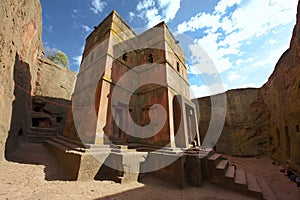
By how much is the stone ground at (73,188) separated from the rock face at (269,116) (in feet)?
15.0

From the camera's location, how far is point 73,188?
4078mm

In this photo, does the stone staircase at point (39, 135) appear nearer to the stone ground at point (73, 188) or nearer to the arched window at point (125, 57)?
the stone ground at point (73, 188)

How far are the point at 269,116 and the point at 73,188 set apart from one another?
697 inches

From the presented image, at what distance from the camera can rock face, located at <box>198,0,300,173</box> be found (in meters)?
8.08

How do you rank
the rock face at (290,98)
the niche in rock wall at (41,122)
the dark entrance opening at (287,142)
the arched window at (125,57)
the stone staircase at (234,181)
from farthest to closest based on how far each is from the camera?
1. the niche in rock wall at (41,122)
2. the arched window at (125,57)
3. the dark entrance opening at (287,142)
4. the rock face at (290,98)
5. the stone staircase at (234,181)

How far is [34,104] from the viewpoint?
55.5 feet

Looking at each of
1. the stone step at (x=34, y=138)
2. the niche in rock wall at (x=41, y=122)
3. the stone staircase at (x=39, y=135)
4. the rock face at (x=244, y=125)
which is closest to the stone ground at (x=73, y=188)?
the stone step at (x=34, y=138)

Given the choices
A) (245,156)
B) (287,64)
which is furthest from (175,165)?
(245,156)

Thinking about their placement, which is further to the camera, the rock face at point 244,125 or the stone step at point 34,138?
the rock face at point 244,125

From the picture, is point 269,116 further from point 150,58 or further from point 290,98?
point 150,58

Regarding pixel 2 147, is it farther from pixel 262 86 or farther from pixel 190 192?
pixel 262 86

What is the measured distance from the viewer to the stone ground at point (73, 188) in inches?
142

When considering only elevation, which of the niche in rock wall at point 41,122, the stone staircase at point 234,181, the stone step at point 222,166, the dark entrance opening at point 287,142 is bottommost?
the stone staircase at point 234,181

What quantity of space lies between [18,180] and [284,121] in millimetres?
15061
